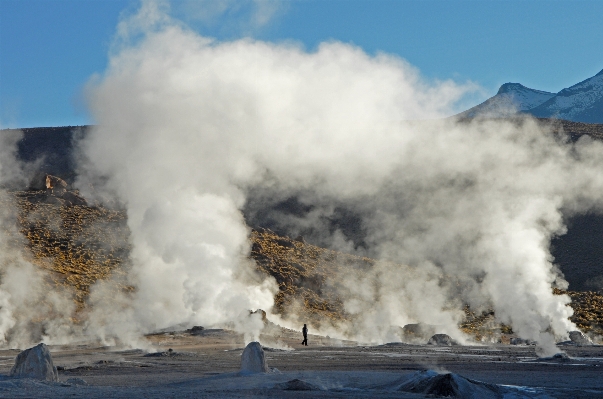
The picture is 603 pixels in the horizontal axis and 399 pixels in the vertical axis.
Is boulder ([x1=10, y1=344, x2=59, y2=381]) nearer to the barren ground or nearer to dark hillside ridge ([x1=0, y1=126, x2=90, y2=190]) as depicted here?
the barren ground

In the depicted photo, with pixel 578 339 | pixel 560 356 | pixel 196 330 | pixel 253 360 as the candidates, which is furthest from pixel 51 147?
pixel 253 360

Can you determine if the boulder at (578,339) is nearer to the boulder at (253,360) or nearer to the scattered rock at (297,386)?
the boulder at (253,360)

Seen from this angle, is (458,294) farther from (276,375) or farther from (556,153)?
(276,375)

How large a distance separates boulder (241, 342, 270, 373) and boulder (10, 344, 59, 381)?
482 cm

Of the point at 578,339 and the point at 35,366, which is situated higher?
the point at 578,339

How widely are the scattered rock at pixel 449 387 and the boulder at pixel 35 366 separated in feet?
27.3

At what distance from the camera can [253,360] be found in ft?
62.1

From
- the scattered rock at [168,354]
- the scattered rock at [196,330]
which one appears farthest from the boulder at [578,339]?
the scattered rock at [168,354]

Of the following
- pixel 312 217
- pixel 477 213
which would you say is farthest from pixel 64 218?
pixel 477 213

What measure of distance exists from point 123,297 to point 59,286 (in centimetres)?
449

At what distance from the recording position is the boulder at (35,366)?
16.8 meters

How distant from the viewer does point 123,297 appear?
50.9m

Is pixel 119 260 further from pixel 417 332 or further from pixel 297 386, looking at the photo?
pixel 297 386

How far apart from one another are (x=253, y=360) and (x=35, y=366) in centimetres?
548
